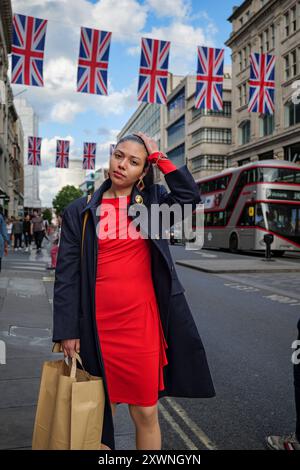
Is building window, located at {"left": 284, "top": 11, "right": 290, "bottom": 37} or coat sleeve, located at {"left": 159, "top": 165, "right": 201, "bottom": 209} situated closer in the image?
coat sleeve, located at {"left": 159, "top": 165, "right": 201, "bottom": 209}

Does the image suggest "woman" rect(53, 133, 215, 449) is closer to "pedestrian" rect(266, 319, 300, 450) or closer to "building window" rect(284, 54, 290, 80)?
"pedestrian" rect(266, 319, 300, 450)

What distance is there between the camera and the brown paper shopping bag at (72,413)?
1.98 m

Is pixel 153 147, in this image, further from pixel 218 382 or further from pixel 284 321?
pixel 284 321

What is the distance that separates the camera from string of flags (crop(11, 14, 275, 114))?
15.8m

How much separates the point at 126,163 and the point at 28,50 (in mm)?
15089

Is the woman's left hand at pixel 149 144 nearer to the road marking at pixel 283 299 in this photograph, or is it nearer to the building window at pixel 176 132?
the road marking at pixel 283 299

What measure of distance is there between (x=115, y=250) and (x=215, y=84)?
18.3 meters

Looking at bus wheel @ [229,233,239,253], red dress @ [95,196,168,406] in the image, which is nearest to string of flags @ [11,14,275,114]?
bus wheel @ [229,233,239,253]

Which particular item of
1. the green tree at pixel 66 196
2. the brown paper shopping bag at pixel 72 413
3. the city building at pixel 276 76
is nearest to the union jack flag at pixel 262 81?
the city building at pixel 276 76

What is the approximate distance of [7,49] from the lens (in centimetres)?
4969

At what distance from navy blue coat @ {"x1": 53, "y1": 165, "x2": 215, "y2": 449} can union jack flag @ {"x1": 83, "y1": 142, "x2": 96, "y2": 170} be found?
104 ft

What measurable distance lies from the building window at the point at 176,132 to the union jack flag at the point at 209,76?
40690mm

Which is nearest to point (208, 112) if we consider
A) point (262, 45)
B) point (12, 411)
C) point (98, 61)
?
point (262, 45)

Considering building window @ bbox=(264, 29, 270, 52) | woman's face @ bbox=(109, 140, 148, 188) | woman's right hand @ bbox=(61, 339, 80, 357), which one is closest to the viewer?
woman's right hand @ bbox=(61, 339, 80, 357)
